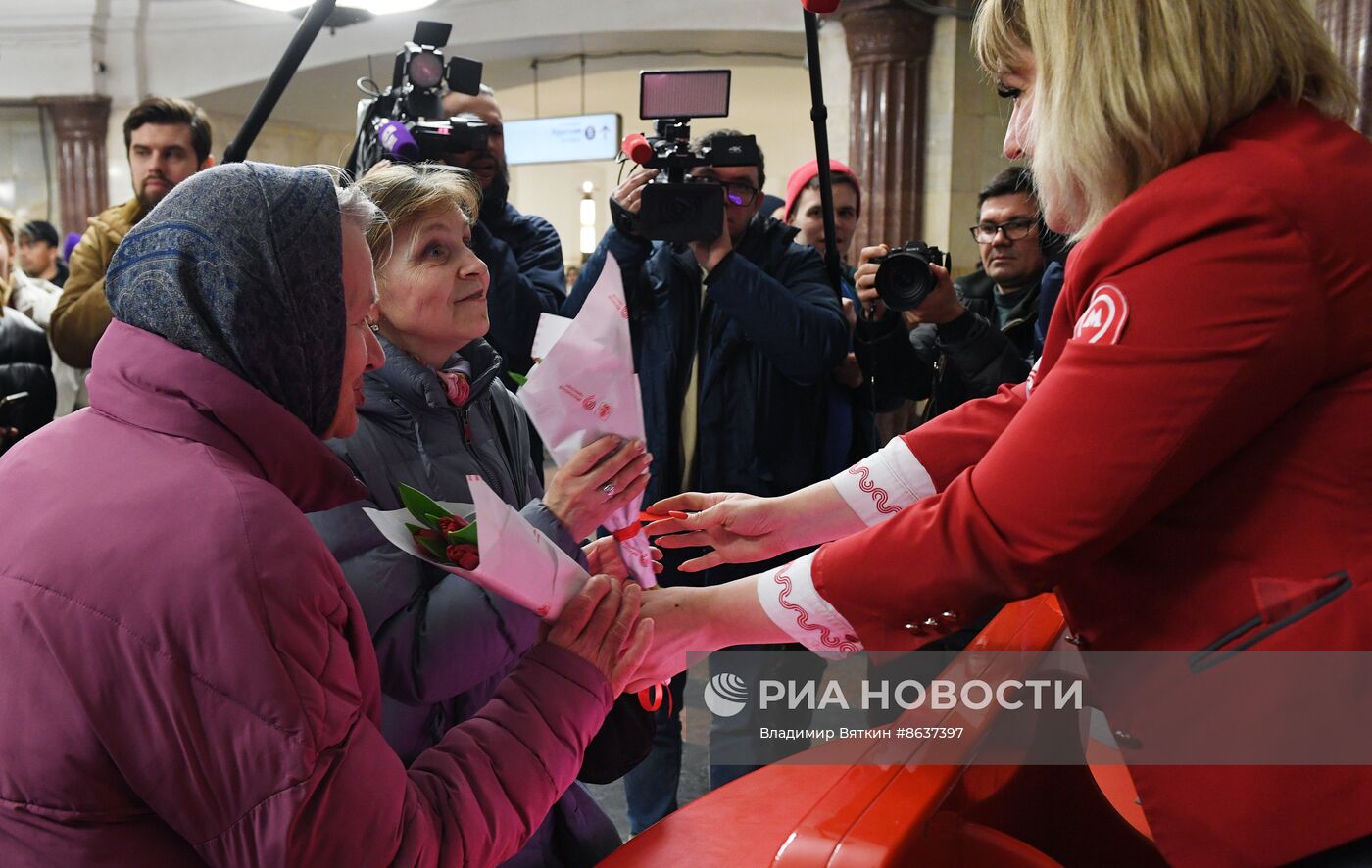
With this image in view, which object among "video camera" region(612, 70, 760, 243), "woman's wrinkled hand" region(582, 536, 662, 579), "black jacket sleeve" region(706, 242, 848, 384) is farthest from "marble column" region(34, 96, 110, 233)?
"woman's wrinkled hand" region(582, 536, 662, 579)

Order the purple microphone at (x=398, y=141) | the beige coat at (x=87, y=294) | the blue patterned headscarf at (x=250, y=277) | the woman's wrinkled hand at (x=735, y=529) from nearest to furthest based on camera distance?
the blue patterned headscarf at (x=250, y=277)
the woman's wrinkled hand at (x=735, y=529)
the purple microphone at (x=398, y=141)
the beige coat at (x=87, y=294)

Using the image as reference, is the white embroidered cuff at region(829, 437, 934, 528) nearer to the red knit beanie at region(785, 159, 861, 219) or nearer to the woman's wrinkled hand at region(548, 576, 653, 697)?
the woman's wrinkled hand at region(548, 576, 653, 697)

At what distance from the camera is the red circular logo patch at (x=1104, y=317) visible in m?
1.01

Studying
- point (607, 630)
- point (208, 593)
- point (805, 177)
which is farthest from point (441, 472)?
point (805, 177)

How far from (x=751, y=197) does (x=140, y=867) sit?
94.1 inches

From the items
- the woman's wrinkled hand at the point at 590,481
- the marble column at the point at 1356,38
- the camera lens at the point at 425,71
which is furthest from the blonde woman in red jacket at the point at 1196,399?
the marble column at the point at 1356,38

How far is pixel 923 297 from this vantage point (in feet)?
8.91

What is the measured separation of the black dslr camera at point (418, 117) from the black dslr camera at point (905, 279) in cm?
106

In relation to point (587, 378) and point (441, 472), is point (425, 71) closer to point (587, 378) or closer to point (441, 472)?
point (441, 472)

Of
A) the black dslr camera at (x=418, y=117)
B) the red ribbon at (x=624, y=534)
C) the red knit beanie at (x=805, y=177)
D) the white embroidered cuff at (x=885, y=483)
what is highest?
the black dslr camera at (x=418, y=117)

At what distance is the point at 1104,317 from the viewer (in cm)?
103

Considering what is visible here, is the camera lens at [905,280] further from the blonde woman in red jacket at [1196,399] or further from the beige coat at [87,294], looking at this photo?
the beige coat at [87,294]

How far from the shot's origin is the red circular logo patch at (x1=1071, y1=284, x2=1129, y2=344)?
3.33 ft

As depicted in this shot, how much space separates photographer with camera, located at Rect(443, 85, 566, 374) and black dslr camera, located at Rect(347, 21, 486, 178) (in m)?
0.06
